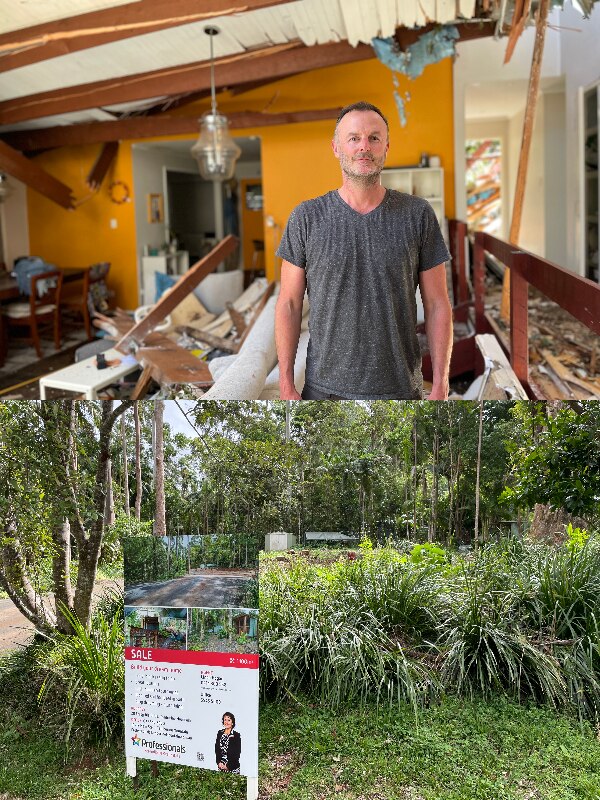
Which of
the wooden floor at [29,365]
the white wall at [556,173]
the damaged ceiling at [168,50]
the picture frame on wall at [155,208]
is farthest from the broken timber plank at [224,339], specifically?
Answer: the picture frame on wall at [155,208]

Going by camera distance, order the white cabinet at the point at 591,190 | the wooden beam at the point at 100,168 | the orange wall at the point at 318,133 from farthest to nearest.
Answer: the wooden beam at the point at 100,168 → the white cabinet at the point at 591,190 → the orange wall at the point at 318,133

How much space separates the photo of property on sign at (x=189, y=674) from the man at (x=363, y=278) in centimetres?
66

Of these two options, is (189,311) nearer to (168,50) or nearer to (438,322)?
(168,50)

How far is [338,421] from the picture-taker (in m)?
2.45

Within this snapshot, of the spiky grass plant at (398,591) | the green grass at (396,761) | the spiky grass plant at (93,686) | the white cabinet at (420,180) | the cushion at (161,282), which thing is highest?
the white cabinet at (420,180)

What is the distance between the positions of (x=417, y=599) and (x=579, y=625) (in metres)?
0.43

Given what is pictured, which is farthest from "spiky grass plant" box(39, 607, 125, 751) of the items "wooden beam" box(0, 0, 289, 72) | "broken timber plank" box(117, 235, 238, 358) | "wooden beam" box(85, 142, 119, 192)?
"wooden beam" box(85, 142, 119, 192)

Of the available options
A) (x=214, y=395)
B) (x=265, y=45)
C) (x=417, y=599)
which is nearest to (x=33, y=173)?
(x=265, y=45)

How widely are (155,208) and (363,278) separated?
6.73 metres

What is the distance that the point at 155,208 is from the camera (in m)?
8.84

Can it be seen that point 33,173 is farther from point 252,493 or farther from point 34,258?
point 252,493

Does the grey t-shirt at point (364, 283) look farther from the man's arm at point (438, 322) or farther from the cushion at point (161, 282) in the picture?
the cushion at point (161, 282)

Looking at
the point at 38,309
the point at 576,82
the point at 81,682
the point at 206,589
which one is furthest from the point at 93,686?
the point at 38,309

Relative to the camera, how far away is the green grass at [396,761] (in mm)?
2295
